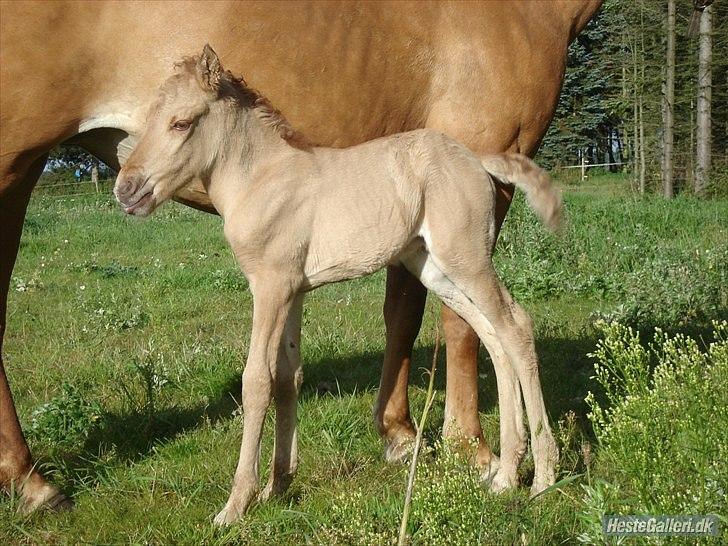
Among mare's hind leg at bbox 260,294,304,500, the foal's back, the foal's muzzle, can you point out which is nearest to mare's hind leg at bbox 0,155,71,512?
the foal's muzzle

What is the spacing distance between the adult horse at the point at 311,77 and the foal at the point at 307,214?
335 mm

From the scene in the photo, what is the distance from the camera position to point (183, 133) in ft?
10.2

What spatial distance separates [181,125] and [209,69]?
0.25m

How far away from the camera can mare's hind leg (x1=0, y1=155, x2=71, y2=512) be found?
11.5 feet

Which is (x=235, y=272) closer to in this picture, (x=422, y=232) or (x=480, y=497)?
(x=422, y=232)

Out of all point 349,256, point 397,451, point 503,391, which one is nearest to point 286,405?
point 349,256

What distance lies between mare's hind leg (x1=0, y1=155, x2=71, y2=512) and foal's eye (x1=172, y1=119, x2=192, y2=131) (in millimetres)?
944

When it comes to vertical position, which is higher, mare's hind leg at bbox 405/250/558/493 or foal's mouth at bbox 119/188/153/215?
foal's mouth at bbox 119/188/153/215

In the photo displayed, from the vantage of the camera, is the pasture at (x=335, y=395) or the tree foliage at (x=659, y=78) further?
the tree foliage at (x=659, y=78)

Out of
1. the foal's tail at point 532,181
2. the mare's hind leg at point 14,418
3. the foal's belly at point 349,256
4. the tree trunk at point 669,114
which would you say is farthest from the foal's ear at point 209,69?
the tree trunk at point 669,114

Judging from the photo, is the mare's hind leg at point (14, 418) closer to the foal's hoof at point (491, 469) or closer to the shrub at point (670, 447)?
the foal's hoof at point (491, 469)

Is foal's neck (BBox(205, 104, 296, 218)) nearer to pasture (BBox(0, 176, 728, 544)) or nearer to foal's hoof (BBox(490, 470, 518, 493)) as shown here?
pasture (BBox(0, 176, 728, 544))

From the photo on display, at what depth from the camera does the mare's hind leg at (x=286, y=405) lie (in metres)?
3.42

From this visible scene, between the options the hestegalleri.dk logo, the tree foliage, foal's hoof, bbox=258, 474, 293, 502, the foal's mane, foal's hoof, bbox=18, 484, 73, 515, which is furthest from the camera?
the tree foliage
